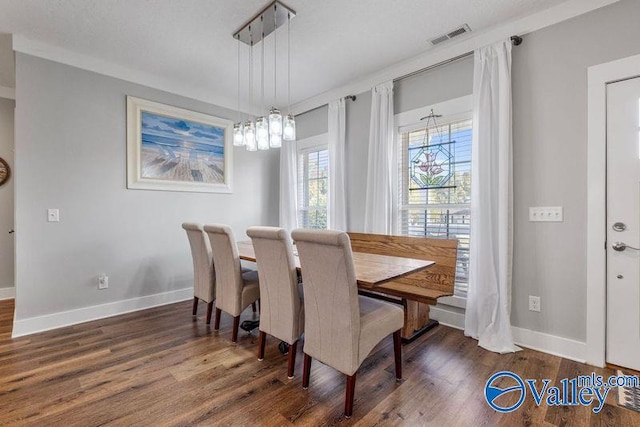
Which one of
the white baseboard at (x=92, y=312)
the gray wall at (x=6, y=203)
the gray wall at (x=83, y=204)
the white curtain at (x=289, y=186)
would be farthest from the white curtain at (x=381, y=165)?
the gray wall at (x=6, y=203)

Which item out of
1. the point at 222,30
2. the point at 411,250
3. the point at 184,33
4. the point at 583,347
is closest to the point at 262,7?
the point at 222,30

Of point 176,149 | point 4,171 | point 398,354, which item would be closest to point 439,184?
point 398,354

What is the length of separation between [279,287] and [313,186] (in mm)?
2383

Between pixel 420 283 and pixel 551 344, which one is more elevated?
pixel 420 283

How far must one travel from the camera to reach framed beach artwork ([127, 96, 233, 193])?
333 centimetres

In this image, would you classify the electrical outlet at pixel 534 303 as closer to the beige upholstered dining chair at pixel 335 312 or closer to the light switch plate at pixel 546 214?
the light switch plate at pixel 546 214

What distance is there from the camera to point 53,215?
2.84 m

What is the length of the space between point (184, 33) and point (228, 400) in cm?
281

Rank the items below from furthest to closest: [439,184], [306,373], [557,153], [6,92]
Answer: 1. [6,92]
2. [439,184]
3. [557,153]
4. [306,373]

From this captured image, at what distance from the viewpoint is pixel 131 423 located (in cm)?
156

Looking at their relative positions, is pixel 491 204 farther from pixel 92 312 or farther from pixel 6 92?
pixel 6 92

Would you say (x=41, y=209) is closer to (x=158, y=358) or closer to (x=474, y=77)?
(x=158, y=358)

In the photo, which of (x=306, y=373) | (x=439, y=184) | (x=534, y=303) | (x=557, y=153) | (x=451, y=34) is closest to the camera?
(x=306, y=373)

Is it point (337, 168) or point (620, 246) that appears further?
point (337, 168)
